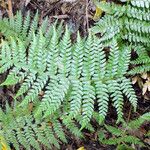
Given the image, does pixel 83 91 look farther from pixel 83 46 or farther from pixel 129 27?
pixel 129 27

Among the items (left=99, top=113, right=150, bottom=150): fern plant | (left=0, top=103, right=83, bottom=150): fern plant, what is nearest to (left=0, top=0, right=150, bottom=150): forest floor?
(left=99, top=113, right=150, bottom=150): fern plant

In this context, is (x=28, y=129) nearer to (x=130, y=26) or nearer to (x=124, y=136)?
(x=124, y=136)

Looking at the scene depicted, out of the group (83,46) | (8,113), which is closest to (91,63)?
(83,46)

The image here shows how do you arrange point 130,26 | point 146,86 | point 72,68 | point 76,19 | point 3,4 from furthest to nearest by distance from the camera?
point 3,4 → point 76,19 → point 146,86 → point 130,26 → point 72,68

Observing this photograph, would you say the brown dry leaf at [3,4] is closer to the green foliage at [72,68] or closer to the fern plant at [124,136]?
the green foliage at [72,68]

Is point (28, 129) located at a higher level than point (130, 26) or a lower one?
lower

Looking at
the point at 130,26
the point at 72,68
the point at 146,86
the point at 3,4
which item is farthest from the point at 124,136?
the point at 3,4
